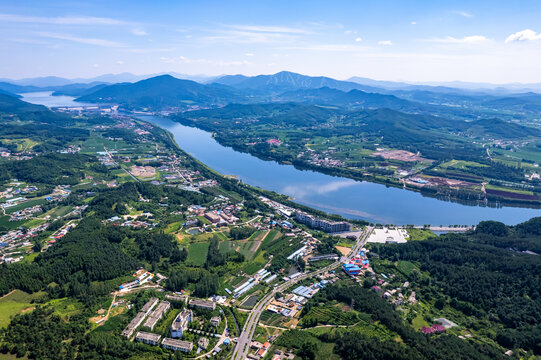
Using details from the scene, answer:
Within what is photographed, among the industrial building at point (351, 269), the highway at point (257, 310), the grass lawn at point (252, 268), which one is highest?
the grass lawn at point (252, 268)

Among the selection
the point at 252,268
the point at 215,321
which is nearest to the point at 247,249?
the point at 252,268

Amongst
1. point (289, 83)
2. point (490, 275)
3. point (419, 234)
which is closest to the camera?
point (490, 275)

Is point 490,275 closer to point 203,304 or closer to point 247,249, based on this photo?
point 247,249

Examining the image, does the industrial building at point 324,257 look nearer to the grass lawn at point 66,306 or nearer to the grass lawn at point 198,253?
the grass lawn at point 198,253

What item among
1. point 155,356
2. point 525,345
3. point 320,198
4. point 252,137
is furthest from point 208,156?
point 525,345

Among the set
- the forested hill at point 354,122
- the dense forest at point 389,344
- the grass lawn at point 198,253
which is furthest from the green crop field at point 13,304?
the forested hill at point 354,122

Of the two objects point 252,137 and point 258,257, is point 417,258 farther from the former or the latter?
point 252,137

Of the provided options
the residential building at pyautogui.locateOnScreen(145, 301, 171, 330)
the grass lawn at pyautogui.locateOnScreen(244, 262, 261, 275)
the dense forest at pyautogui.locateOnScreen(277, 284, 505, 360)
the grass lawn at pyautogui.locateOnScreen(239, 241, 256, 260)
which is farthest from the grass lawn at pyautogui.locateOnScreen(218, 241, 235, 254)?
the dense forest at pyautogui.locateOnScreen(277, 284, 505, 360)
